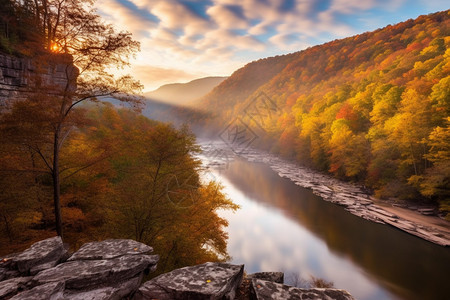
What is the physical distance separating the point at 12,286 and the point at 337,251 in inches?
737

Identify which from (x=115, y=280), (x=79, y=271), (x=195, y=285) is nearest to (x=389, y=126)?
(x=195, y=285)

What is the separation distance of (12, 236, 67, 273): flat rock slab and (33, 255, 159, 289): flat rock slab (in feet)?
2.32

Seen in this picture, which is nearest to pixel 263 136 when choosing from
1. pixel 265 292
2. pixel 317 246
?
pixel 317 246

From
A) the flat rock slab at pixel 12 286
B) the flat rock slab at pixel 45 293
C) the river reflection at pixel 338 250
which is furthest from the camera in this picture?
the river reflection at pixel 338 250

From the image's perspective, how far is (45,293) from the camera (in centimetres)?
322

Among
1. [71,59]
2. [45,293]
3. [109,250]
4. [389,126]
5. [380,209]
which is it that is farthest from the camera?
[389,126]

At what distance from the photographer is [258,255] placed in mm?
15633

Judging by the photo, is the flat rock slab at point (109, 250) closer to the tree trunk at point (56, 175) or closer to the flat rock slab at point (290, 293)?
the flat rock slab at point (290, 293)

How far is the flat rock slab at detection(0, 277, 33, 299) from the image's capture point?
365 centimetres

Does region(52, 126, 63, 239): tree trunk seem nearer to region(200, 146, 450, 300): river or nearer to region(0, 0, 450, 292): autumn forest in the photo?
region(0, 0, 450, 292): autumn forest

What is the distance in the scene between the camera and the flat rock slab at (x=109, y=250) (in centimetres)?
461

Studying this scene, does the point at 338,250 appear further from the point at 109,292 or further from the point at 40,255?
the point at 40,255

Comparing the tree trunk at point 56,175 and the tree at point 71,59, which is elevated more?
the tree at point 71,59

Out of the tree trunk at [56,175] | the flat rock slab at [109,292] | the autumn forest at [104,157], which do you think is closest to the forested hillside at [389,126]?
the autumn forest at [104,157]
